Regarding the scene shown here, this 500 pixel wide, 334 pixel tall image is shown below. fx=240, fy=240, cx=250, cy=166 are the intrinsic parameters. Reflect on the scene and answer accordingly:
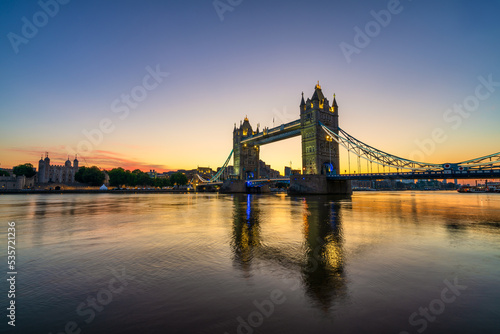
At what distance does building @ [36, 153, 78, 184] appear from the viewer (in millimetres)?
118675

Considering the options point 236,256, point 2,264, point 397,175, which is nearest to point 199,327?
point 236,256

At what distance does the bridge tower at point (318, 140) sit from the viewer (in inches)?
2322

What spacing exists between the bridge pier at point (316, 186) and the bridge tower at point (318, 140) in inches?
126

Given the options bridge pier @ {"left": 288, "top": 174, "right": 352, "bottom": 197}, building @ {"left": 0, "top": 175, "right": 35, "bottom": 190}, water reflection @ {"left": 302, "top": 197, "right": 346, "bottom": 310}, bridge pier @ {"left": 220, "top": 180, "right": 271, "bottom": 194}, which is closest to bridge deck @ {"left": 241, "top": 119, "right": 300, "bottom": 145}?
bridge pier @ {"left": 220, "top": 180, "right": 271, "bottom": 194}

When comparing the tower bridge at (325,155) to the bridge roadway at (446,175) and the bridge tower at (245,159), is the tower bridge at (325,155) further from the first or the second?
the bridge tower at (245,159)

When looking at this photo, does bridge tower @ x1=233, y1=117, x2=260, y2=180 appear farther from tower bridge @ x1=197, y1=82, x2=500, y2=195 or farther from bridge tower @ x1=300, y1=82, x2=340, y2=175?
bridge tower @ x1=300, y1=82, x2=340, y2=175

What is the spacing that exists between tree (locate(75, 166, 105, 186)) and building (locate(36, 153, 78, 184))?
40.0 metres

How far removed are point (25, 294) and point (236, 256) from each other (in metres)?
4.67

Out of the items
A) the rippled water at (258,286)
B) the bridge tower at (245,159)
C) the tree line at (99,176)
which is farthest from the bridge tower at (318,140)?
the tree line at (99,176)

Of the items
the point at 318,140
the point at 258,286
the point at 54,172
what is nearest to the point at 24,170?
the point at 54,172

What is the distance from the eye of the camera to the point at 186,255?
7.33 meters

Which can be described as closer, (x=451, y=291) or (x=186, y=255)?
(x=451, y=291)

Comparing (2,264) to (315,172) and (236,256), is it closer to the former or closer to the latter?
(236,256)

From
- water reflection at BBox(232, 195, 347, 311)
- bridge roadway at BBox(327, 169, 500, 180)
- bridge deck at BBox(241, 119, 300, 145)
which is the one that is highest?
bridge deck at BBox(241, 119, 300, 145)
